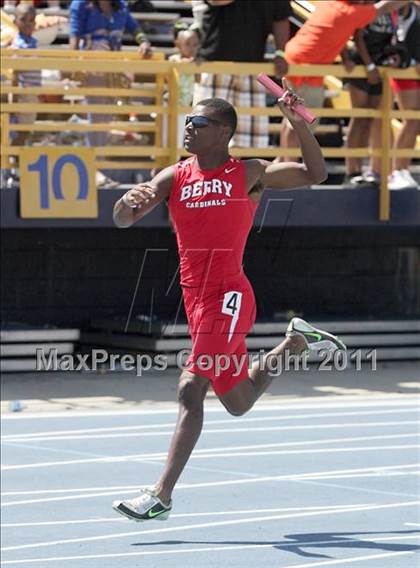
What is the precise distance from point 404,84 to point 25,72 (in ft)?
11.8

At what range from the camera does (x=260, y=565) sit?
7.62 meters

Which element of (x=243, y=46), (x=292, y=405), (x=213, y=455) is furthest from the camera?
(x=243, y=46)

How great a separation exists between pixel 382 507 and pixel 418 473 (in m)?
1.12

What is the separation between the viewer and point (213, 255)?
6.98 metres

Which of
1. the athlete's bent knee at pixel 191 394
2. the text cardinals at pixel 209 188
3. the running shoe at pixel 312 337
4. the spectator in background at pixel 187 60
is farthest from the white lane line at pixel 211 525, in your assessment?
the spectator in background at pixel 187 60

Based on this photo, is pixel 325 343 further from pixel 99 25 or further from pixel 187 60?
pixel 99 25

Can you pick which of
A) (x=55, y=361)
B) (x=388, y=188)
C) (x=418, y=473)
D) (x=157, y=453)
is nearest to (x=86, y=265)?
(x=55, y=361)

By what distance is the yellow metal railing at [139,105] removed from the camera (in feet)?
43.5

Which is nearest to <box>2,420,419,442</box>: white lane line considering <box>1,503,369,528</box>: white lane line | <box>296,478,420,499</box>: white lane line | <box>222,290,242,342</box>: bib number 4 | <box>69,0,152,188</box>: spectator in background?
<box>296,478,420,499</box>: white lane line

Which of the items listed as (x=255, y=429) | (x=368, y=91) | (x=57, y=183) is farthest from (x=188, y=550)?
(x=368, y=91)

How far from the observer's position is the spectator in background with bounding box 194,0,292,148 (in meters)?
13.2

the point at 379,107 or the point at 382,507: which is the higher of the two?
the point at 379,107

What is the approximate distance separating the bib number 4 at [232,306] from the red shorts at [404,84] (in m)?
7.71

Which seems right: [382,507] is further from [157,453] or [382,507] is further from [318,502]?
[157,453]
